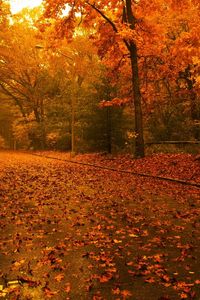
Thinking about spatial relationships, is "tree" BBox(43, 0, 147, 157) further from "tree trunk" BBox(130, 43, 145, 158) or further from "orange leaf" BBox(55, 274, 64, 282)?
"orange leaf" BBox(55, 274, 64, 282)

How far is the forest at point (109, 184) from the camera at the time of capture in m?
5.14

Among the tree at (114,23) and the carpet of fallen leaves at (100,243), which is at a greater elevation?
the tree at (114,23)

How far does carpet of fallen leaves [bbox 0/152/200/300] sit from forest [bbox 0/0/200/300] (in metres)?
0.02

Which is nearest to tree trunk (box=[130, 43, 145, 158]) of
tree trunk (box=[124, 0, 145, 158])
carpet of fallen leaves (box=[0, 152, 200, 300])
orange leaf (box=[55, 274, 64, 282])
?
tree trunk (box=[124, 0, 145, 158])

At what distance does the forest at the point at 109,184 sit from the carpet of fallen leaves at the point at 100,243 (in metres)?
0.02

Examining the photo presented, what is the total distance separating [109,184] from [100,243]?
7.69 m

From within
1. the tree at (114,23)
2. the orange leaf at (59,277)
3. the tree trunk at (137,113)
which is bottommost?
the orange leaf at (59,277)

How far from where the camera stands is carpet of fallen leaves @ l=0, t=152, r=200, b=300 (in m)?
4.77

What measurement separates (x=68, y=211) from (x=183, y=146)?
15.5m

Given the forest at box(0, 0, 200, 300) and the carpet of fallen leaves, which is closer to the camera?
the carpet of fallen leaves

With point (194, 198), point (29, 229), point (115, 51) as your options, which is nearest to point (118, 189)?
point (194, 198)

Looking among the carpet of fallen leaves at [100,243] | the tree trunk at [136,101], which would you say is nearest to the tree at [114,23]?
the tree trunk at [136,101]

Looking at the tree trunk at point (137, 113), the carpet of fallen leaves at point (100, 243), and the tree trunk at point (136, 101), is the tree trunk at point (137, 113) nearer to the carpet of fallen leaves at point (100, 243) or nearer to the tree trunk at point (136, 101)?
the tree trunk at point (136, 101)

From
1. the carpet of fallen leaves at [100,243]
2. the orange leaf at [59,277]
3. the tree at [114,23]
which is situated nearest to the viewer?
the carpet of fallen leaves at [100,243]
